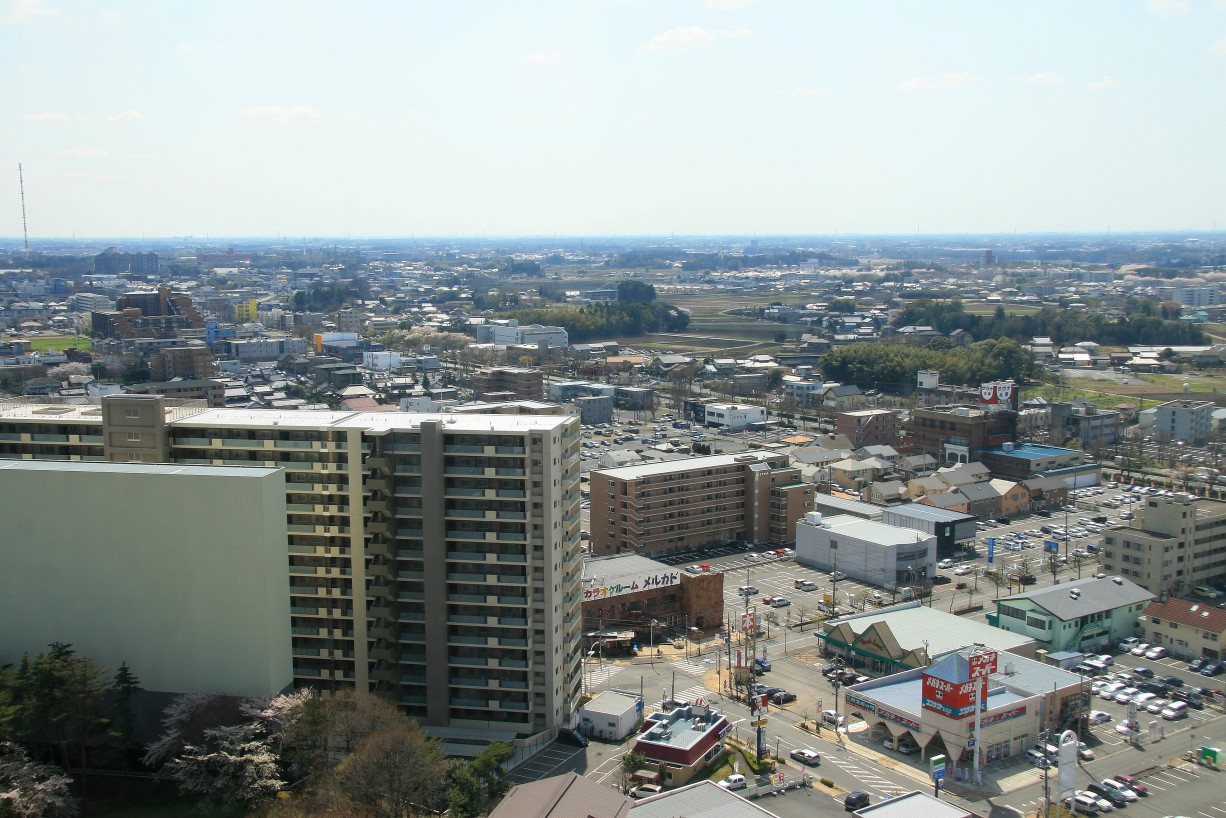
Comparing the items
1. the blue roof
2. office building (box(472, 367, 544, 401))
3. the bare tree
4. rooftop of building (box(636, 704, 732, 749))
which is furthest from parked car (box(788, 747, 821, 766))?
office building (box(472, 367, 544, 401))

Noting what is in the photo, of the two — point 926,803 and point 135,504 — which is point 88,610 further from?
point 926,803

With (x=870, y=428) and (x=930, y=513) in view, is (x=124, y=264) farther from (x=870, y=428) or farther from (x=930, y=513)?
(x=930, y=513)

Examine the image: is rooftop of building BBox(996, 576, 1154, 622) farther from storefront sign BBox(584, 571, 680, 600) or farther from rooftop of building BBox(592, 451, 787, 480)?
rooftop of building BBox(592, 451, 787, 480)

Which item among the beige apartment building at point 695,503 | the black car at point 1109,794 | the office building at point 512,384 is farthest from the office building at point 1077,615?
the office building at point 512,384

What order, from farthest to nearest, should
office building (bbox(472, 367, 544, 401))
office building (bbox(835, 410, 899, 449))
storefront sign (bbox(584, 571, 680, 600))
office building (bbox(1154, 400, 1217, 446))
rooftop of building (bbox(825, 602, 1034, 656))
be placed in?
office building (bbox(472, 367, 544, 401)) → office building (bbox(1154, 400, 1217, 446)) → office building (bbox(835, 410, 899, 449)) → storefront sign (bbox(584, 571, 680, 600)) → rooftop of building (bbox(825, 602, 1034, 656))

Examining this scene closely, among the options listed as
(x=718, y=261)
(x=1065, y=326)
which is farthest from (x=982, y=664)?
(x=718, y=261)

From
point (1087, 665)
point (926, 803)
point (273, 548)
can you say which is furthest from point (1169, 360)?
point (273, 548)
